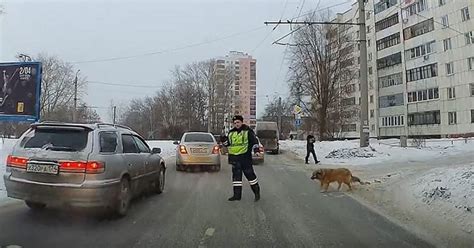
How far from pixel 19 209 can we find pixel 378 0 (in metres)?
65.0

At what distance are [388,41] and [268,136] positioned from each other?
36.8m

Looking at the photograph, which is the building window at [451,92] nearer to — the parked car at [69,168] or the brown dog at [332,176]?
the brown dog at [332,176]

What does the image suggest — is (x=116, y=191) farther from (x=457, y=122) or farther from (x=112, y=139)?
(x=457, y=122)

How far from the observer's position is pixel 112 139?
322 inches

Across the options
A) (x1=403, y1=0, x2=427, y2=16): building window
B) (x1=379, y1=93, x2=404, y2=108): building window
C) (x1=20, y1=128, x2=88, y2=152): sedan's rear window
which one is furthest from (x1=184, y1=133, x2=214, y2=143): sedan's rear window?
(x1=379, y1=93, x2=404, y2=108): building window

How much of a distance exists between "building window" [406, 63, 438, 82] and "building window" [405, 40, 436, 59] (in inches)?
64.8

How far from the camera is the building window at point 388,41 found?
205 feet

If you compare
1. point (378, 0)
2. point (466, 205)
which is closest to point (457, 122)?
point (378, 0)

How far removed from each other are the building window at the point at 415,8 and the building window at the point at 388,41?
352 centimetres

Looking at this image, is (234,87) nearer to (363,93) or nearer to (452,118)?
(452,118)

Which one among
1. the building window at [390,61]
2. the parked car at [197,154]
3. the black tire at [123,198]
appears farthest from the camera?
the building window at [390,61]

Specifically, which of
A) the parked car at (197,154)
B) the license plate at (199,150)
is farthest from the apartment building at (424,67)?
the license plate at (199,150)

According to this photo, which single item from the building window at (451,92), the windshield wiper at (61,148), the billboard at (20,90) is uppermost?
the building window at (451,92)

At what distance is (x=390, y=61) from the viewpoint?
2522 inches
